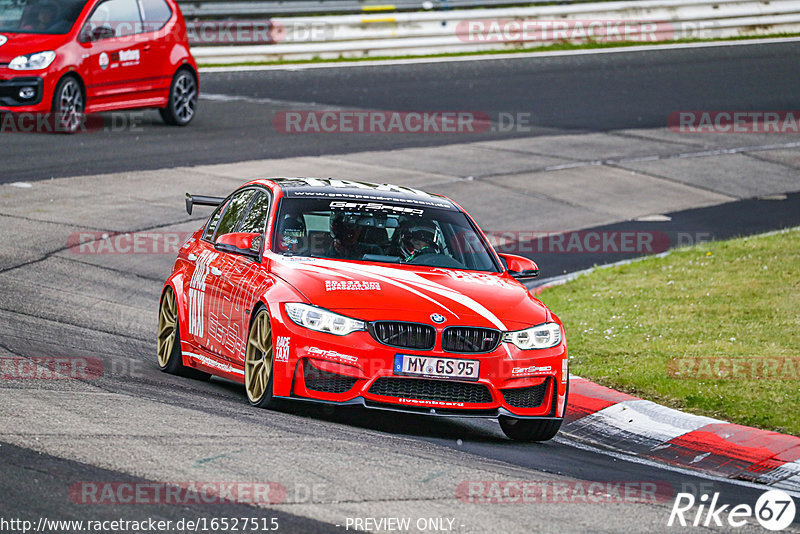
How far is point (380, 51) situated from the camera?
31344mm

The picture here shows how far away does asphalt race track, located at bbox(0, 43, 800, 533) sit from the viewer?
262 inches

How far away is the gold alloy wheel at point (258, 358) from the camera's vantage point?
8617 mm

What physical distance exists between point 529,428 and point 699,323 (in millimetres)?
3758

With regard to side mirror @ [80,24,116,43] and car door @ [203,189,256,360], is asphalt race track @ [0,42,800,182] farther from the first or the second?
car door @ [203,189,256,360]

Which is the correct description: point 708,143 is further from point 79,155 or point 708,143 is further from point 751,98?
point 79,155

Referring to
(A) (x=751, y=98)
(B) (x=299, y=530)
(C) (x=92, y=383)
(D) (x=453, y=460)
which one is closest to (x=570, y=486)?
(D) (x=453, y=460)

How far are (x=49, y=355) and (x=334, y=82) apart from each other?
733 inches

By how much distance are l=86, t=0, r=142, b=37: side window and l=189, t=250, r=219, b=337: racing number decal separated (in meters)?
11.2

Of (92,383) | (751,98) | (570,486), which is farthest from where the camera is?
(751,98)

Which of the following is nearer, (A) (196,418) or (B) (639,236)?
(A) (196,418)

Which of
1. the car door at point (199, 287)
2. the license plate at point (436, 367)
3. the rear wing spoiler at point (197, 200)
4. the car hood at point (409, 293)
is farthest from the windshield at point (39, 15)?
the license plate at point (436, 367)

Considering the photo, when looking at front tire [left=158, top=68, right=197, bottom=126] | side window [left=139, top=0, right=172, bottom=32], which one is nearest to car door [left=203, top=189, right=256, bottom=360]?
side window [left=139, top=0, right=172, bottom=32]

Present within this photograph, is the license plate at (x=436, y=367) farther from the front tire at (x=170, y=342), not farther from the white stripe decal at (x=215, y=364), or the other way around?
the front tire at (x=170, y=342)

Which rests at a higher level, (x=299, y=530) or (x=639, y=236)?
(x=299, y=530)
